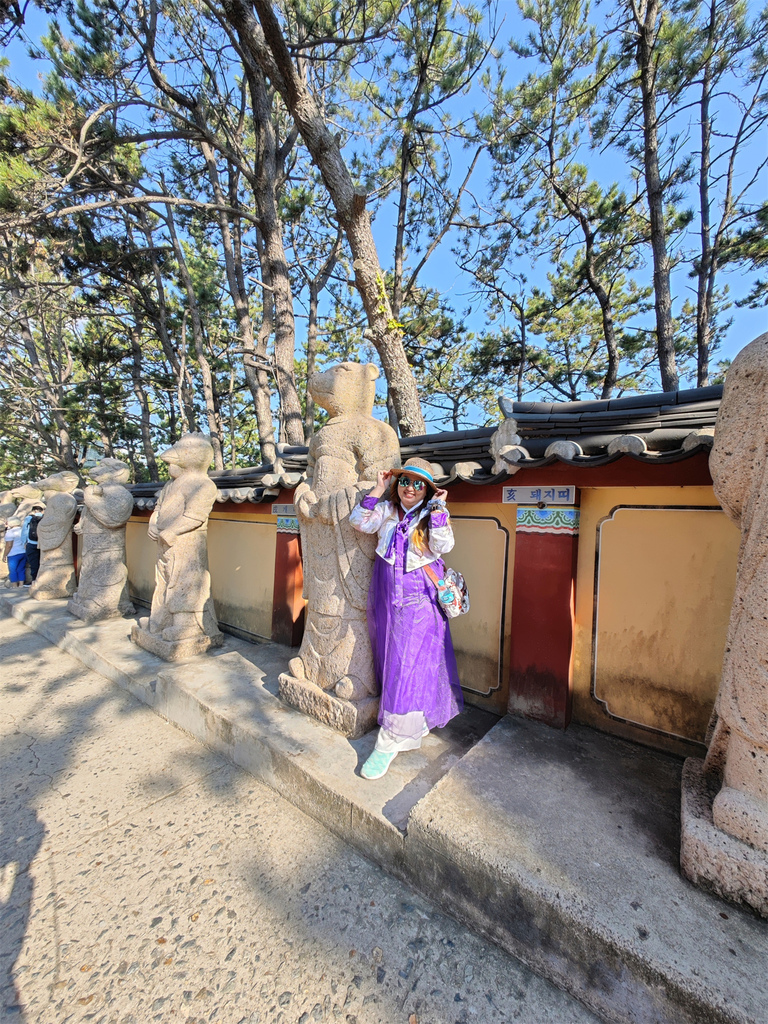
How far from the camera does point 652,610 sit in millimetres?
2973

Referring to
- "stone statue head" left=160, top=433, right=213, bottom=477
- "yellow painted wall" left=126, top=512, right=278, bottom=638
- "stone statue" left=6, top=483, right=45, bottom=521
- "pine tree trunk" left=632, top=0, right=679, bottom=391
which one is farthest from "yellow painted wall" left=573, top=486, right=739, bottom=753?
"stone statue" left=6, top=483, right=45, bottom=521

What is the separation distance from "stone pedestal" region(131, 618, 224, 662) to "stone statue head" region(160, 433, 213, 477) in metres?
1.78

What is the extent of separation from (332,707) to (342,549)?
109cm

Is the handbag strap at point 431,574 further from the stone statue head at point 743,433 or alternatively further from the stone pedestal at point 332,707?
the stone statue head at point 743,433

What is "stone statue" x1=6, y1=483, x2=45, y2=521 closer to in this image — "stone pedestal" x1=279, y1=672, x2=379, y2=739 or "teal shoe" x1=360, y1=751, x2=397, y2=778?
"stone pedestal" x1=279, y1=672, x2=379, y2=739

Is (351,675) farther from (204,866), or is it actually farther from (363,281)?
(363,281)

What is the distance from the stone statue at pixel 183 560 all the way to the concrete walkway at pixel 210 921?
5.00 feet

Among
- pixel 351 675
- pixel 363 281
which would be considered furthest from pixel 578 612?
pixel 363 281

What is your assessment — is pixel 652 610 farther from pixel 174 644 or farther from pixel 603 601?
pixel 174 644

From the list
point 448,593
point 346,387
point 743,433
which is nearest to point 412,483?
point 448,593

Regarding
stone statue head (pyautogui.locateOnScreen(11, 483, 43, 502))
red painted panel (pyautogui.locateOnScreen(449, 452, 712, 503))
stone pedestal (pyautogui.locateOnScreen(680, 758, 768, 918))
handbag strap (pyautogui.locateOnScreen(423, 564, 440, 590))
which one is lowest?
stone pedestal (pyautogui.locateOnScreen(680, 758, 768, 918))

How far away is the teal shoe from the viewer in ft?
8.06

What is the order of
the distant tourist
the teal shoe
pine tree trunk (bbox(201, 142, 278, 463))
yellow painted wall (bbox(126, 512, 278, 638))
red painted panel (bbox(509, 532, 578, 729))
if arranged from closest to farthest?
1. the teal shoe
2. red painted panel (bbox(509, 532, 578, 729))
3. yellow painted wall (bbox(126, 512, 278, 638))
4. the distant tourist
5. pine tree trunk (bbox(201, 142, 278, 463))

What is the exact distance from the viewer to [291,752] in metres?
2.70
